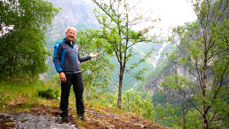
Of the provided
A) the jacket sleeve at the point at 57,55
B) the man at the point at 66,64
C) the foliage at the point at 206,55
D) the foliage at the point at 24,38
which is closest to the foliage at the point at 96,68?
the foliage at the point at 206,55

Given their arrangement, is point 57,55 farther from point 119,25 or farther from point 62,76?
point 119,25

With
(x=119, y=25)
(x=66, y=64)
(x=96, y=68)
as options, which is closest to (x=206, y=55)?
(x=119, y=25)

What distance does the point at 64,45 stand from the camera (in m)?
3.51

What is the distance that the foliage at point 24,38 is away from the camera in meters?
7.79

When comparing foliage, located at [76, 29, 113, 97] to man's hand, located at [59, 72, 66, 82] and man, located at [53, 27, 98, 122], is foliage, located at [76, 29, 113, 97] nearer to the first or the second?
man, located at [53, 27, 98, 122]

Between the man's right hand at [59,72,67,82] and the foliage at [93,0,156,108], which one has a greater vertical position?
the foliage at [93,0,156,108]

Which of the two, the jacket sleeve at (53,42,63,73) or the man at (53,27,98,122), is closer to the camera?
the jacket sleeve at (53,42,63,73)

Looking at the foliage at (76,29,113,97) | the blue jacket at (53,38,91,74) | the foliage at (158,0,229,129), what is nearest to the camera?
the blue jacket at (53,38,91,74)

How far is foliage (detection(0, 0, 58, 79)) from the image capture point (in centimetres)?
779

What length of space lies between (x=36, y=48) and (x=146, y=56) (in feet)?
21.8

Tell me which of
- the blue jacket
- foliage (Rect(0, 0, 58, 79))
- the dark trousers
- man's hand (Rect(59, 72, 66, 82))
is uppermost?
foliage (Rect(0, 0, 58, 79))

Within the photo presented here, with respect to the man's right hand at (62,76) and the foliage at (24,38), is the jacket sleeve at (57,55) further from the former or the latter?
the foliage at (24,38)

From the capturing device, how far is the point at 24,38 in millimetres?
8039

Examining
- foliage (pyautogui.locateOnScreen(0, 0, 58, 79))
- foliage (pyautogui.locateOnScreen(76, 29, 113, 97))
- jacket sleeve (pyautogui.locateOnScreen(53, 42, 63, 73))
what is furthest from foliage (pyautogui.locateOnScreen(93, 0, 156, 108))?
foliage (pyautogui.locateOnScreen(76, 29, 113, 97))
